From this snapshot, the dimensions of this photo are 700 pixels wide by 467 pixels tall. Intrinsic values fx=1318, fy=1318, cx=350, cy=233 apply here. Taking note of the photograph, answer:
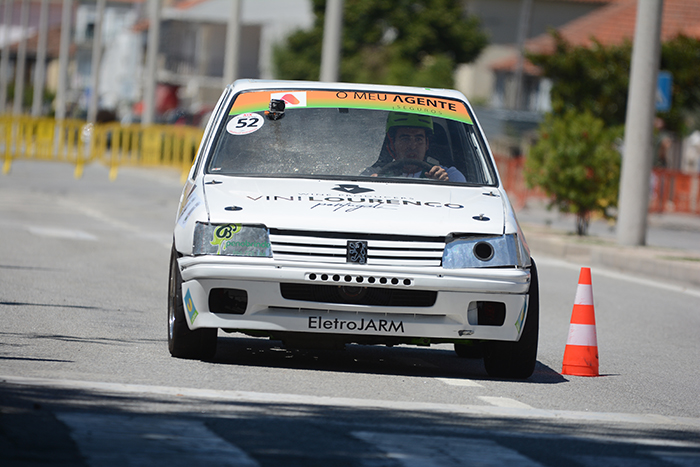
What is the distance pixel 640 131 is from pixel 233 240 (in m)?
13.4

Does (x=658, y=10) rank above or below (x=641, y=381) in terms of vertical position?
above

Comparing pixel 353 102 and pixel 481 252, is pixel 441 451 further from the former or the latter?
pixel 353 102

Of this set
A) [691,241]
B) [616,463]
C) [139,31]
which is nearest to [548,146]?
[691,241]

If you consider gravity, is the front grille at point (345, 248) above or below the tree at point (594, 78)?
below

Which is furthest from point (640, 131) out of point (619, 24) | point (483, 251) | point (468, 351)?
point (619, 24)

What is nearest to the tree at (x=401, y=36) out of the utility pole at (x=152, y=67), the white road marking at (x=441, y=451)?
the utility pole at (x=152, y=67)

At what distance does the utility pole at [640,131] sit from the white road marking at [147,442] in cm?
1458

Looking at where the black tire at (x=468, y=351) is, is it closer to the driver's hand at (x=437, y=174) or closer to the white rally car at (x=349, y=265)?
the white rally car at (x=349, y=265)

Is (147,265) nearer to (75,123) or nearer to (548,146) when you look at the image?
(548,146)

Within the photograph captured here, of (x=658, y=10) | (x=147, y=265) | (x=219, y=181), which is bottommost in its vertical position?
(x=147, y=265)

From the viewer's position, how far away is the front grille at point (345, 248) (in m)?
7.20

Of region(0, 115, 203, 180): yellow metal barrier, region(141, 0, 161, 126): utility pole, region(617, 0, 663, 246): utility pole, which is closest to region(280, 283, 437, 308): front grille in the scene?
region(617, 0, 663, 246): utility pole

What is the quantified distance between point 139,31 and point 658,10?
255ft

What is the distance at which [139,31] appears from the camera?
9406 centimetres
